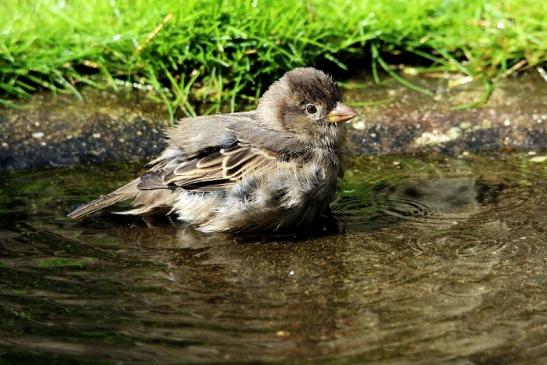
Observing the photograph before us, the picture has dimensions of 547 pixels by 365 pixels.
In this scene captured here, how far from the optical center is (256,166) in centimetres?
480

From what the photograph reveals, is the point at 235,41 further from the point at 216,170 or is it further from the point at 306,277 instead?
the point at 306,277

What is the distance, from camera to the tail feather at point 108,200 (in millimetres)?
4781

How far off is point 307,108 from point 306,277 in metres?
1.27

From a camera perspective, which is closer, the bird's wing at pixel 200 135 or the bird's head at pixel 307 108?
the bird's wing at pixel 200 135

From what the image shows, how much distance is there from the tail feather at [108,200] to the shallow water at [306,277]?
66 mm

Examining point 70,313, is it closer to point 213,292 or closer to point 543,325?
point 213,292

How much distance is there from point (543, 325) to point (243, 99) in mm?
3021

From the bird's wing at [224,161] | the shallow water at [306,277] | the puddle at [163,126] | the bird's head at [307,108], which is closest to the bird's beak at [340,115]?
the bird's head at [307,108]

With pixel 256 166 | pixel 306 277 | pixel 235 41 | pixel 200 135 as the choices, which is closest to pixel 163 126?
pixel 235 41

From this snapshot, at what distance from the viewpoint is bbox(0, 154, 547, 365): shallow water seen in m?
3.37

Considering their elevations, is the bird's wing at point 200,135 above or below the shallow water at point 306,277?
above

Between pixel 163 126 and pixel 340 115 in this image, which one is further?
pixel 163 126

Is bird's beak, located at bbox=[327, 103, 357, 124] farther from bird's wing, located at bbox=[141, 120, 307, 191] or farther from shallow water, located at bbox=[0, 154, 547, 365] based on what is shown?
shallow water, located at bbox=[0, 154, 547, 365]

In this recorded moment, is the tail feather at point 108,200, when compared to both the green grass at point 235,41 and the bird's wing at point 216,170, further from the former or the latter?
the green grass at point 235,41
